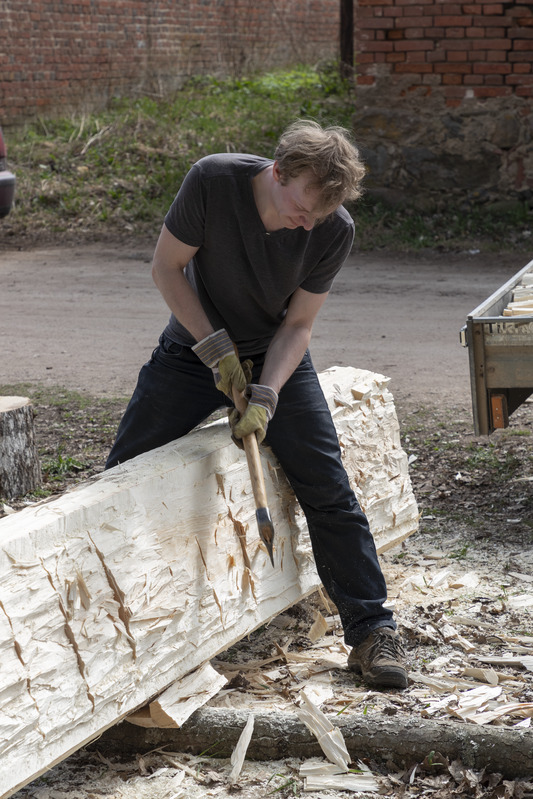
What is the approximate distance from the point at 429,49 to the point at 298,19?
24.4ft

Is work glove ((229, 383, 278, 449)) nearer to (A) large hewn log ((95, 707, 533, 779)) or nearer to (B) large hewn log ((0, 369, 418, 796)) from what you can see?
(B) large hewn log ((0, 369, 418, 796))

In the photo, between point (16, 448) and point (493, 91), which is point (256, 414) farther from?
point (493, 91)

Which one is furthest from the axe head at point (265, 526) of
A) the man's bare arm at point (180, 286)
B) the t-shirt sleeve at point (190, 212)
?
the t-shirt sleeve at point (190, 212)

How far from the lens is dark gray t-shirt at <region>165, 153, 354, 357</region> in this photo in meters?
2.95

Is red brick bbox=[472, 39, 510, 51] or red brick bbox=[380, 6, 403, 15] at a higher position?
red brick bbox=[380, 6, 403, 15]

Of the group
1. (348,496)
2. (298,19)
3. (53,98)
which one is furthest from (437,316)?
(298,19)

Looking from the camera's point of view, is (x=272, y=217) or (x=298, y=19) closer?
(x=272, y=217)

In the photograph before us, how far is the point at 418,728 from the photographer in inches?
104

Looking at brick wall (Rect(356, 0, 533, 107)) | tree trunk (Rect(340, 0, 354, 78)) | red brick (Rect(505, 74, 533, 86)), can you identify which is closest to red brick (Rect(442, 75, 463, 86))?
brick wall (Rect(356, 0, 533, 107))

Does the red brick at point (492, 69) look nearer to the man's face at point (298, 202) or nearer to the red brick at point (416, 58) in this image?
the red brick at point (416, 58)

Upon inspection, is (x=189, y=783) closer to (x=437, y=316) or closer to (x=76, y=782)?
(x=76, y=782)

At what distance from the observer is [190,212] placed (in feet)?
9.66

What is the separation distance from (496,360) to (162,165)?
8664 mm

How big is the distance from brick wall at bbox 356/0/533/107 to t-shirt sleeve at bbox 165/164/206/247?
798cm
